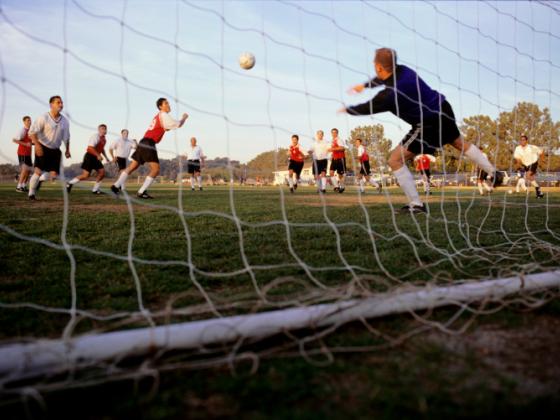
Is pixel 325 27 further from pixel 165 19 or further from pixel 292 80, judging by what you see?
pixel 165 19

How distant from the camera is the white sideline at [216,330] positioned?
4.62 ft

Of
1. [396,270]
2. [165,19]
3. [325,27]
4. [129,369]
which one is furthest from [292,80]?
[129,369]

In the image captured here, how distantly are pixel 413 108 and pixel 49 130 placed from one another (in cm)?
595

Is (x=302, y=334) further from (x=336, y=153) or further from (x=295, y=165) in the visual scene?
(x=336, y=153)

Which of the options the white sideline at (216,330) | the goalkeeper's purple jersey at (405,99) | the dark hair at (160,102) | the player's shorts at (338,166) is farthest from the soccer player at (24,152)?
the white sideline at (216,330)

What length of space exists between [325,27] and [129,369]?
2975mm

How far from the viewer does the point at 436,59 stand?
153 inches

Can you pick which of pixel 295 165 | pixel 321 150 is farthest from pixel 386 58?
pixel 295 165

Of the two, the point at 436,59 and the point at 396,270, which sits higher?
the point at 436,59

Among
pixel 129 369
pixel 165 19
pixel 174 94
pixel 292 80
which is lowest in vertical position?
pixel 129 369

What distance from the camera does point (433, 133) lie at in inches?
177

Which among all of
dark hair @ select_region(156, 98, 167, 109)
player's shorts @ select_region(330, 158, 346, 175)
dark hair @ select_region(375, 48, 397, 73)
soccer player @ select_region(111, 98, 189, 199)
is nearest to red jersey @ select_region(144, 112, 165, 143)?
soccer player @ select_region(111, 98, 189, 199)

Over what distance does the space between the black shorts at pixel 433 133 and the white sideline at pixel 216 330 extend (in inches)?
99.5

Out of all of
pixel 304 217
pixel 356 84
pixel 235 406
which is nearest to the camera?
pixel 235 406
